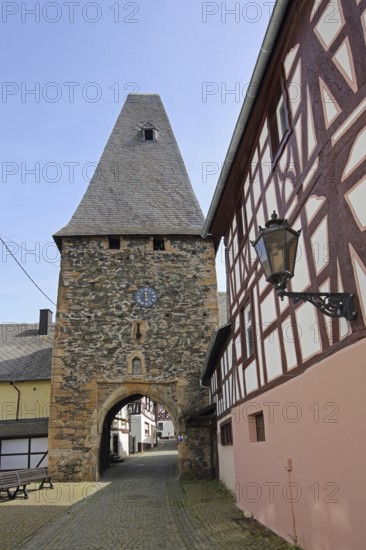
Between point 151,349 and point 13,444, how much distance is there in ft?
20.8

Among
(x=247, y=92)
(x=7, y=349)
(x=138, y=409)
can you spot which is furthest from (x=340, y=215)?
(x=138, y=409)

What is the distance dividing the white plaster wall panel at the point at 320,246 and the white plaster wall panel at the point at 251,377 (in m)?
3.22

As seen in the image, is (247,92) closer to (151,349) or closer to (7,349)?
(151,349)

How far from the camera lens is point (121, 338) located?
17000 mm

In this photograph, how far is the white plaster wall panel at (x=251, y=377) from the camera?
25.7ft

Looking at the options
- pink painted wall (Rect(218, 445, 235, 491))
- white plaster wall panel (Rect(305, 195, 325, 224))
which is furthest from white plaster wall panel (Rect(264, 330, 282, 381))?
pink painted wall (Rect(218, 445, 235, 491))

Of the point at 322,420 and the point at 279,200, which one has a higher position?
the point at 279,200

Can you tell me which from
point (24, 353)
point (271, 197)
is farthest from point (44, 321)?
point (271, 197)

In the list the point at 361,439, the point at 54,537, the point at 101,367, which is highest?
the point at 101,367

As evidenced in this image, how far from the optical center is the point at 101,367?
16.7 m

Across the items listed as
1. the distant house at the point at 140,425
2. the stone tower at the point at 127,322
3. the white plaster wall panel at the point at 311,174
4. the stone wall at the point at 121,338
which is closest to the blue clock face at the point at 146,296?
the stone tower at the point at 127,322

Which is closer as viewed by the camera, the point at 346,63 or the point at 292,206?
the point at 346,63

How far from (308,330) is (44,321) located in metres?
21.5

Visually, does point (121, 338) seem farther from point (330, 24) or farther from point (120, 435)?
point (120, 435)
